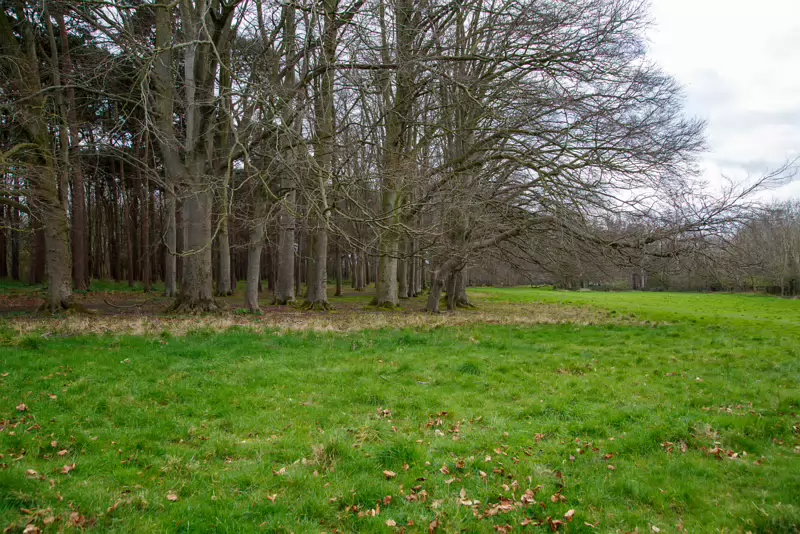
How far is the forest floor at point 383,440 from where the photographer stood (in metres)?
3.46

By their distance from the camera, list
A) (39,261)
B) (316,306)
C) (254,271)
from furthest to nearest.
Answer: (39,261)
(316,306)
(254,271)

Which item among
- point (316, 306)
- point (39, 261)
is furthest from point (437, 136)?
point (39, 261)

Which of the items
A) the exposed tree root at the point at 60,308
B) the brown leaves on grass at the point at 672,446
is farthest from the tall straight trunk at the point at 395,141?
the exposed tree root at the point at 60,308

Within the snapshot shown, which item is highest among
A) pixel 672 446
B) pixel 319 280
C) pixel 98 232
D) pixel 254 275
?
pixel 98 232

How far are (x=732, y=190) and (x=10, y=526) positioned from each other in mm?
14216

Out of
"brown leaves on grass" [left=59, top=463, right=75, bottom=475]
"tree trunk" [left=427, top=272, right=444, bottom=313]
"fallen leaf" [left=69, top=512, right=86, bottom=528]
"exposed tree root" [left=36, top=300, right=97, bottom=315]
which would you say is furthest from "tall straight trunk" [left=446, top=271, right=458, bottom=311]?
"fallen leaf" [left=69, top=512, right=86, bottom=528]

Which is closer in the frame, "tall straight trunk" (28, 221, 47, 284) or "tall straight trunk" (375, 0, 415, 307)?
"tall straight trunk" (375, 0, 415, 307)

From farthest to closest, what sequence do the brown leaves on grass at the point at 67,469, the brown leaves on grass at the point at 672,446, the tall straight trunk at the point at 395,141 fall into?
1. the tall straight trunk at the point at 395,141
2. the brown leaves on grass at the point at 672,446
3. the brown leaves on grass at the point at 67,469

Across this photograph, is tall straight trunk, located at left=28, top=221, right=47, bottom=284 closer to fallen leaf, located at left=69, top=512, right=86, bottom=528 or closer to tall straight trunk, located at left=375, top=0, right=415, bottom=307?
tall straight trunk, located at left=375, top=0, right=415, bottom=307

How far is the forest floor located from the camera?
346 centimetres

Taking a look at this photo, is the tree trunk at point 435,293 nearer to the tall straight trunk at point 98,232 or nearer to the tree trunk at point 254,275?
the tree trunk at point 254,275

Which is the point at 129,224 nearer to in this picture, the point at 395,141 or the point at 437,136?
the point at 395,141

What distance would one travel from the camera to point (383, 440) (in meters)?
4.78

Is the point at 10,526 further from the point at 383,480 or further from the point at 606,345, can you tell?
the point at 606,345
